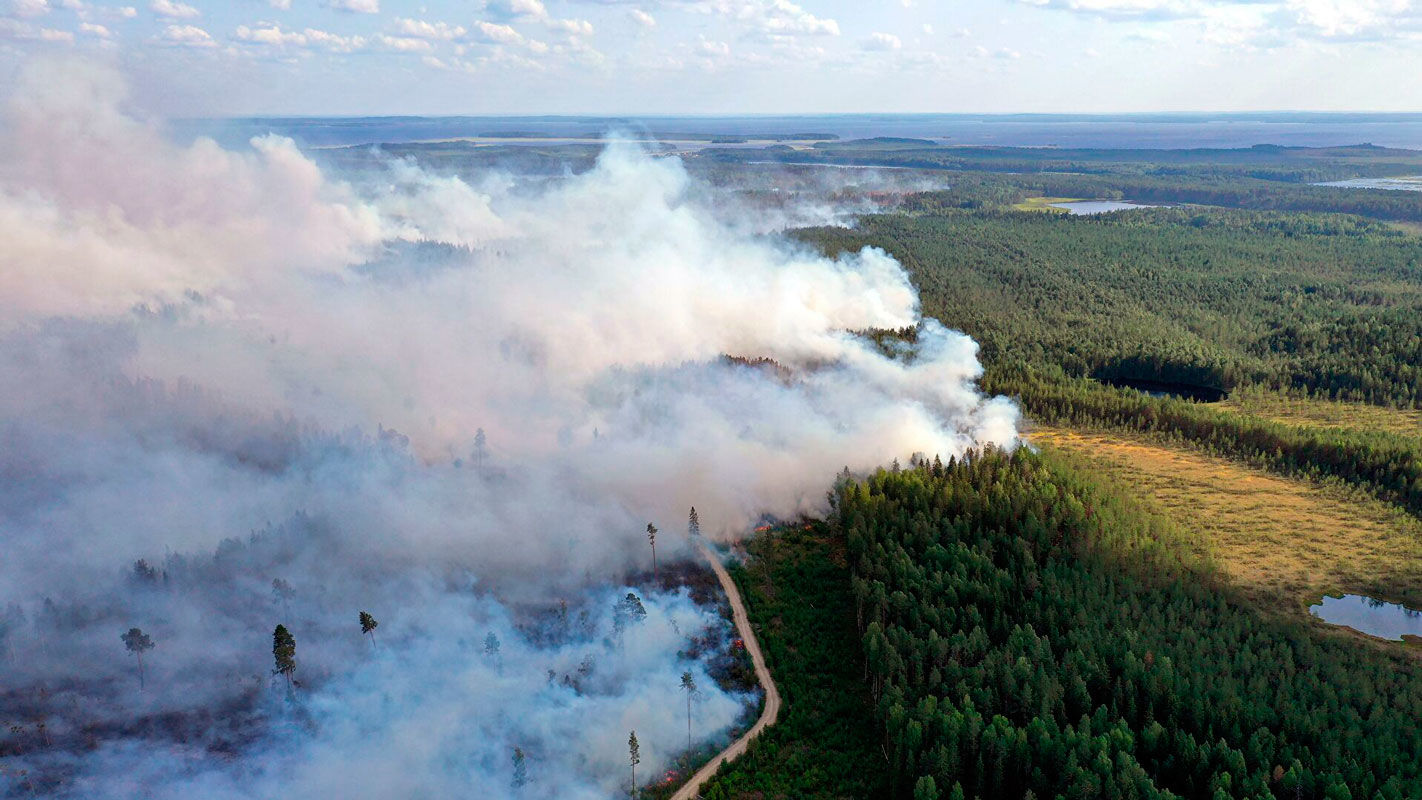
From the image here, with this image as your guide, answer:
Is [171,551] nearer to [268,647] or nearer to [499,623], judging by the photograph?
[268,647]

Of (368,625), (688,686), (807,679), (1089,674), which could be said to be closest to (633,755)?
(688,686)

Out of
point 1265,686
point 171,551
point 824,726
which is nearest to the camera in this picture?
point 1265,686

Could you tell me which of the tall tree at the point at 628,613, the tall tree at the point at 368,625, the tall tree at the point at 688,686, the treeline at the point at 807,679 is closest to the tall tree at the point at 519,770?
the treeline at the point at 807,679

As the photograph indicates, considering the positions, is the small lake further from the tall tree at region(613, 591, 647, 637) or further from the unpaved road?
the tall tree at region(613, 591, 647, 637)

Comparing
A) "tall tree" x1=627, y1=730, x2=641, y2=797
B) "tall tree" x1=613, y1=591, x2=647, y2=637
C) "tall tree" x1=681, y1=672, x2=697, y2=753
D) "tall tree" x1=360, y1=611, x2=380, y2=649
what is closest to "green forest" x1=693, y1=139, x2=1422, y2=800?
"tall tree" x1=627, y1=730, x2=641, y2=797

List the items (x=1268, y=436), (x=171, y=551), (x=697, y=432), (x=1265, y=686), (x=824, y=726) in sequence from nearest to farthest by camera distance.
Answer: (x=1265, y=686)
(x=824, y=726)
(x=171, y=551)
(x=697, y=432)
(x=1268, y=436)

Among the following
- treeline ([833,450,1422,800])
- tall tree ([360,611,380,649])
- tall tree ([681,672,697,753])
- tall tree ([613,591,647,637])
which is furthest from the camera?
tall tree ([613,591,647,637])

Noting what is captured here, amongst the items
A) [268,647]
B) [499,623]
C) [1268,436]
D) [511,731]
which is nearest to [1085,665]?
[511,731]
